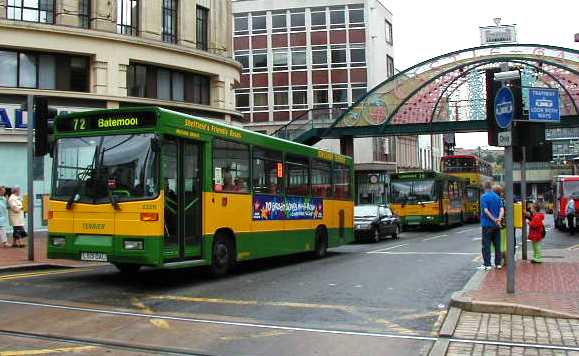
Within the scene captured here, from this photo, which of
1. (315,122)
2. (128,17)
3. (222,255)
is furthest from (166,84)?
(222,255)

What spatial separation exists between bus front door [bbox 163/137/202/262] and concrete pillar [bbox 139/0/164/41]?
17.5m

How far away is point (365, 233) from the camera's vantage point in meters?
24.8

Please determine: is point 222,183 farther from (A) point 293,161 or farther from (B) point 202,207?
(A) point 293,161

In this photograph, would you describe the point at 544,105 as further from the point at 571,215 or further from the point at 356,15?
the point at 356,15

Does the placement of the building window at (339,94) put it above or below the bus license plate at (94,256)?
above

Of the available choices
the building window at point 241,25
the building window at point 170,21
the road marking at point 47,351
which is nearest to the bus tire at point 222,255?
the road marking at point 47,351

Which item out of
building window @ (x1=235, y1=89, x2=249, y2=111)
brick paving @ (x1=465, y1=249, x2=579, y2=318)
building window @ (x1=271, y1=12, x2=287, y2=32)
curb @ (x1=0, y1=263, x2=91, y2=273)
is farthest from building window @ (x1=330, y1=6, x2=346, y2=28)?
curb @ (x1=0, y1=263, x2=91, y2=273)

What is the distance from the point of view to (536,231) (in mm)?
14641

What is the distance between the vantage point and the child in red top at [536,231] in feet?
47.8

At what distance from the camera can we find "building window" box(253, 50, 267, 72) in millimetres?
60312

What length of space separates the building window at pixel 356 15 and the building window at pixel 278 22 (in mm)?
6030

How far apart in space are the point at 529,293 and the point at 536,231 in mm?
4919

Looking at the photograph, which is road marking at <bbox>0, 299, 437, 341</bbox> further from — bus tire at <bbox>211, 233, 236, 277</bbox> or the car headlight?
bus tire at <bbox>211, 233, 236, 277</bbox>

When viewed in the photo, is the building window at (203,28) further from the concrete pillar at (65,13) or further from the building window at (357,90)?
the building window at (357,90)
